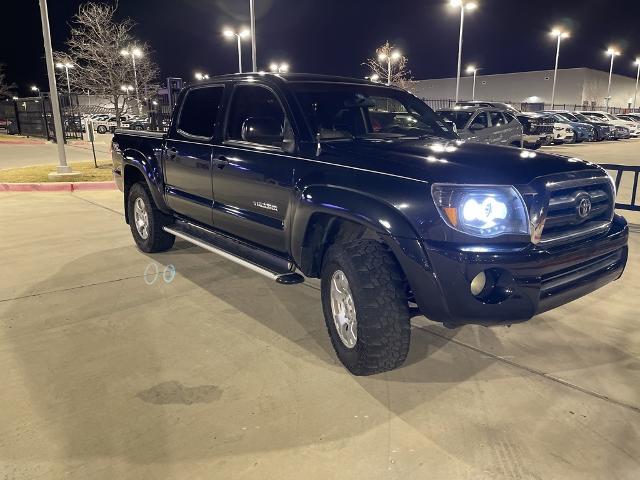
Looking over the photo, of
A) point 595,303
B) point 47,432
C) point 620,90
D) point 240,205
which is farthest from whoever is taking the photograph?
point 620,90

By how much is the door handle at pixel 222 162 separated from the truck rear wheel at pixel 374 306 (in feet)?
5.12

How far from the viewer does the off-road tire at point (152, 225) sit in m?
5.94

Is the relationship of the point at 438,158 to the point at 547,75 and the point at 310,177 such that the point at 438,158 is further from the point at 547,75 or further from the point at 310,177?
the point at 547,75

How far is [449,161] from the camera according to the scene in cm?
314

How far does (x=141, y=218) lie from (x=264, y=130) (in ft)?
9.82

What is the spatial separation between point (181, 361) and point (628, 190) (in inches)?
416

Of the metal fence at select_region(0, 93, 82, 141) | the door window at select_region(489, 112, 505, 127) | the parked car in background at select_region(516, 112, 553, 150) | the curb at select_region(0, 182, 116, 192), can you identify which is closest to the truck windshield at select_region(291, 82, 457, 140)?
the curb at select_region(0, 182, 116, 192)

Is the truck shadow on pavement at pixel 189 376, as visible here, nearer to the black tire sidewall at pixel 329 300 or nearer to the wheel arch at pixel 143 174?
the black tire sidewall at pixel 329 300

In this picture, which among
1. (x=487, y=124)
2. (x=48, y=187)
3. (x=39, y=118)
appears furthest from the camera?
(x=39, y=118)

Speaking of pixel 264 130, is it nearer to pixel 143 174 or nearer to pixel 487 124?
pixel 143 174

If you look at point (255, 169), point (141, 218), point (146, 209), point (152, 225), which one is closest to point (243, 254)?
point (255, 169)

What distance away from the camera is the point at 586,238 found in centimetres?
333

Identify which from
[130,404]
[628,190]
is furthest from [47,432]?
[628,190]

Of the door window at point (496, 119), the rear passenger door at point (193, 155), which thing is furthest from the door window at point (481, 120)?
the rear passenger door at point (193, 155)
